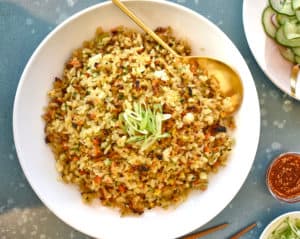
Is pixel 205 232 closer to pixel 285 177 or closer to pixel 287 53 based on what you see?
pixel 285 177

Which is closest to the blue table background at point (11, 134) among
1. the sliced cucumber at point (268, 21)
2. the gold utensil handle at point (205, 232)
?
the gold utensil handle at point (205, 232)

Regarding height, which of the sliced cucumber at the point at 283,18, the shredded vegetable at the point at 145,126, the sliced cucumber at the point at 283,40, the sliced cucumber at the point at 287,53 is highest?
the shredded vegetable at the point at 145,126

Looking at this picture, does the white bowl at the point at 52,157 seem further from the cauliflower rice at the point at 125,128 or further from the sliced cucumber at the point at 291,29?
the sliced cucumber at the point at 291,29

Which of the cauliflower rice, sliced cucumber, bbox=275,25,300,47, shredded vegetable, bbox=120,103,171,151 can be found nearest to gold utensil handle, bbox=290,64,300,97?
sliced cucumber, bbox=275,25,300,47

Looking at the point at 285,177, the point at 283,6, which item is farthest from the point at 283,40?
the point at 285,177

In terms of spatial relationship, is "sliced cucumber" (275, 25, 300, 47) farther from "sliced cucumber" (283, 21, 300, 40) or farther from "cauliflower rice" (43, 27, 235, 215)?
"cauliflower rice" (43, 27, 235, 215)

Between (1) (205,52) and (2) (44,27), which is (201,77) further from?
(2) (44,27)
